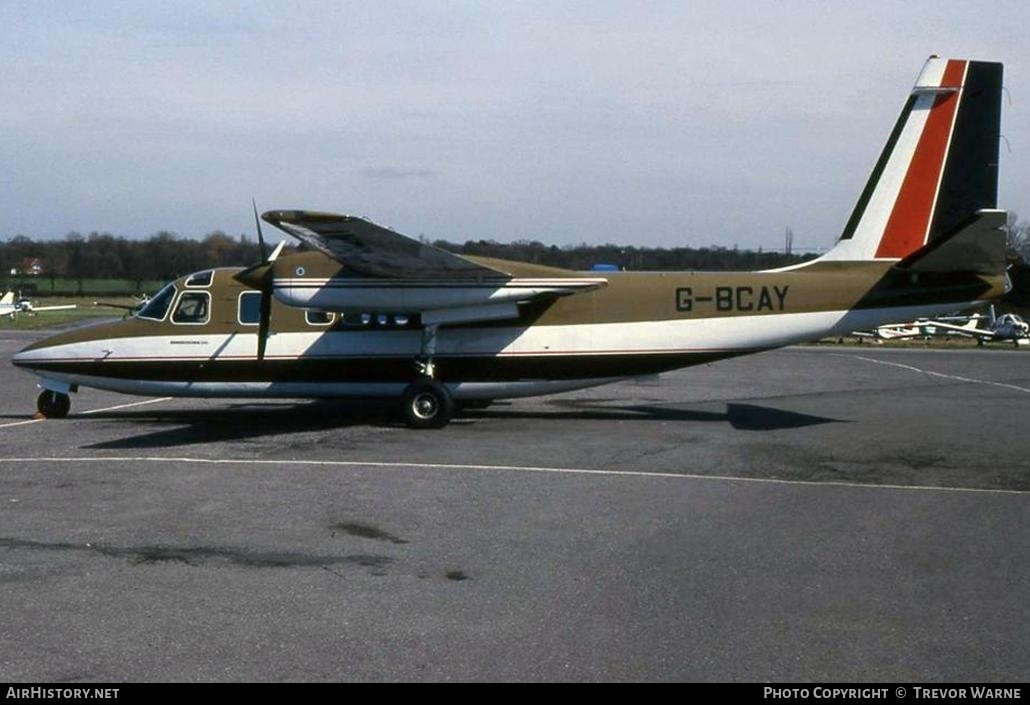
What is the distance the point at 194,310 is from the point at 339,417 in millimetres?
3135

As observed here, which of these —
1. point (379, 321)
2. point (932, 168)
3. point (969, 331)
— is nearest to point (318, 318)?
point (379, 321)

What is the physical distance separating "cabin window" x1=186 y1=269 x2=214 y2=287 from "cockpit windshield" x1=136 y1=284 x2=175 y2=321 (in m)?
0.31

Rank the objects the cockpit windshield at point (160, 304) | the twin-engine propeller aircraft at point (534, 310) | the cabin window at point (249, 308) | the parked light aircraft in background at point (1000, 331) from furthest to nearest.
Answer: the parked light aircraft in background at point (1000, 331), the cockpit windshield at point (160, 304), the cabin window at point (249, 308), the twin-engine propeller aircraft at point (534, 310)

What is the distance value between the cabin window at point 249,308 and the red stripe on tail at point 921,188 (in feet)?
34.5

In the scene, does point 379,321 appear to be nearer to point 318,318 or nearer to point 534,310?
point 318,318

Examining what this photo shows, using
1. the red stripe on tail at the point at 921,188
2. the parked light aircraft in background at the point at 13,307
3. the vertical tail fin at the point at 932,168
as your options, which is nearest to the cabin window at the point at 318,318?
the vertical tail fin at the point at 932,168

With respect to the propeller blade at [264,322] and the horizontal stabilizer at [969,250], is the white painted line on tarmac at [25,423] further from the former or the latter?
the horizontal stabilizer at [969,250]

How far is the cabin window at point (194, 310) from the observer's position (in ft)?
61.5

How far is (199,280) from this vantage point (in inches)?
744

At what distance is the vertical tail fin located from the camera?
17766 mm

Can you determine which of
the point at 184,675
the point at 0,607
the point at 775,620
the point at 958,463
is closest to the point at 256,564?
the point at 0,607
